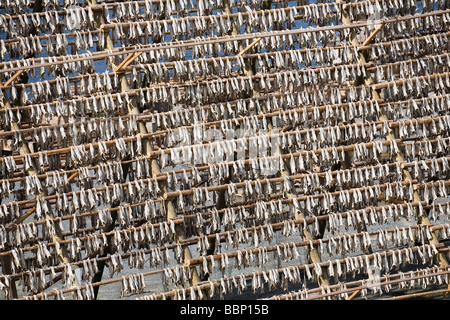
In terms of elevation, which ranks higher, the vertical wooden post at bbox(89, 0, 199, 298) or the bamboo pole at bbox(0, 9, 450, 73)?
the bamboo pole at bbox(0, 9, 450, 73)

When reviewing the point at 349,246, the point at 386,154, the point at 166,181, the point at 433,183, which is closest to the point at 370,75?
the point at 386,154

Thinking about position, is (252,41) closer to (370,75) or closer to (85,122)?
(370,75)

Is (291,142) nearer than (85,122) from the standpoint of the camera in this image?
No

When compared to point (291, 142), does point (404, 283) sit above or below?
below

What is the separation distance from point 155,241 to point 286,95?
251 centimetres

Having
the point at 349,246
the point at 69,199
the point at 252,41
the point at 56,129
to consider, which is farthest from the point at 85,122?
the point at 349,246

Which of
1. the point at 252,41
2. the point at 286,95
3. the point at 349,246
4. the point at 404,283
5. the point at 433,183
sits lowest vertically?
the point at 404,283

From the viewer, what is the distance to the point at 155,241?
8180 millimetres

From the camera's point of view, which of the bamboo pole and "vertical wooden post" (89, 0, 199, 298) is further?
"vertical wooden post" (89, 0, 199, 298)

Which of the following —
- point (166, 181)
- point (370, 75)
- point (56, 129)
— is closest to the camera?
point (56, 129)

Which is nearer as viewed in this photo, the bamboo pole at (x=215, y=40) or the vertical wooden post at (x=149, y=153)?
the bamboo pole at (x=215, y=40)

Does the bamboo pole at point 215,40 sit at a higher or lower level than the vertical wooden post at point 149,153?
higher

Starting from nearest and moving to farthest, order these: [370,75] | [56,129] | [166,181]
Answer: [56,129] → [166,181] → [370,75]

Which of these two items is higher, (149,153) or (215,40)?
(215,40)
